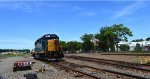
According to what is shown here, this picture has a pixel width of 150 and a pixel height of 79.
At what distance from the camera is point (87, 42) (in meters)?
167

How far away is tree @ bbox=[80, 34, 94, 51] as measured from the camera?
164 meters

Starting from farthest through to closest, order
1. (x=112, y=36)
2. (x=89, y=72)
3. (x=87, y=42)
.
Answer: (x=87, y=42) → (x=112, y=36) → (x=89, y=72)

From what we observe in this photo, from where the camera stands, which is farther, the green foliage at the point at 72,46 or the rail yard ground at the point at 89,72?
the green foliage at the point at 72,46

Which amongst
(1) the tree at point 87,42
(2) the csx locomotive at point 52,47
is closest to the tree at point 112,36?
(1) the tree at point 87,42

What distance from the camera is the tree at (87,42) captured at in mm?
164125

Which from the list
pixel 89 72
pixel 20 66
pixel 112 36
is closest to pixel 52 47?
pixel 20 66

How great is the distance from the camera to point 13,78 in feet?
68.6

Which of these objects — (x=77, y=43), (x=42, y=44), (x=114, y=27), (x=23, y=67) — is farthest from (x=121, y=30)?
(x=23, y=67)

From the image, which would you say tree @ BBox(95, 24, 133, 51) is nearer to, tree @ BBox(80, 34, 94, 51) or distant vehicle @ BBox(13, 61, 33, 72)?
tree @ BBox(80, 34, 94, 51)

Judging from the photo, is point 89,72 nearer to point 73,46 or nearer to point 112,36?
point 112,36

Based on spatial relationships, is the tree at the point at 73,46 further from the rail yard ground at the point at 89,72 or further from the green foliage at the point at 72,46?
the rail yard ground at the point at 89,72

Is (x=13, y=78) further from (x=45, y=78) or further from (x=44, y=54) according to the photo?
(x=44, y=54)

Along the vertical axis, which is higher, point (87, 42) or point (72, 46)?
point (87, 42)

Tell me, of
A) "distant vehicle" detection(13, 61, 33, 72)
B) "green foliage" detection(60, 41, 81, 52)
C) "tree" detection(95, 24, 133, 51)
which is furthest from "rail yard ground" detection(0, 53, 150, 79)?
"green foliage" detection(60, 41, 81, 52)
